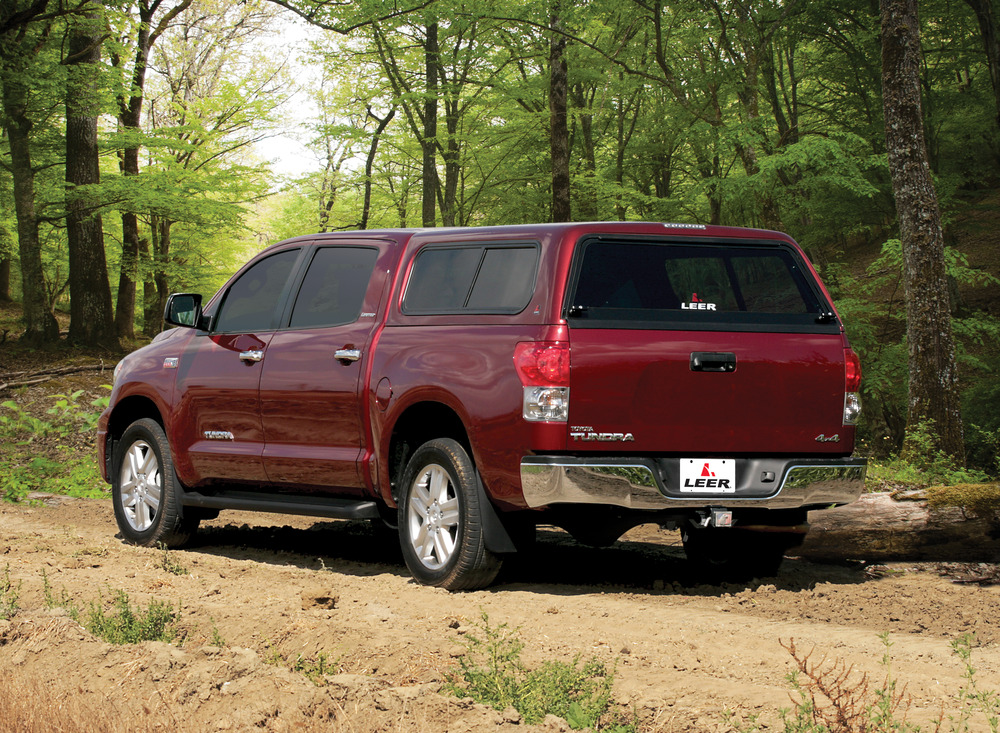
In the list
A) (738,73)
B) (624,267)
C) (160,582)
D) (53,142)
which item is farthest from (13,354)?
(624,267)

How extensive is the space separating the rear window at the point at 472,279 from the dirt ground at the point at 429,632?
1717 mm

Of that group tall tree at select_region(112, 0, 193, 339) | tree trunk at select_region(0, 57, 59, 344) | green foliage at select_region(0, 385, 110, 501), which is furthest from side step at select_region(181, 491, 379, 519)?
tall tree at select_region(112, 0, 193, 339)

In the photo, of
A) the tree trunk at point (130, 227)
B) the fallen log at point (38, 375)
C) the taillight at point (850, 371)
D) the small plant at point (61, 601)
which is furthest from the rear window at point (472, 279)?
the tree trunk at point (130, 227)

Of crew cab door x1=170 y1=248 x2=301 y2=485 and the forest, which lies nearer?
crew cab door x1=170 y1=248 x2=301 y2=485

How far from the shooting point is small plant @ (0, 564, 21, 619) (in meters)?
5.35

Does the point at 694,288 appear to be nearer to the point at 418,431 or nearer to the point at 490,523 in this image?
the point at 490,523

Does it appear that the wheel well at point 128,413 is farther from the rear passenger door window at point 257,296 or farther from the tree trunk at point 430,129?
the tree trunk at point 430,129

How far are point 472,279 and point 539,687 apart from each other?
10.1ft

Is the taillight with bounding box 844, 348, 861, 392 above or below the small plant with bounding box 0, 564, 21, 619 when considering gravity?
above

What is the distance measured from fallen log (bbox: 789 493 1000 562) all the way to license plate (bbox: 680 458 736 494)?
213cm

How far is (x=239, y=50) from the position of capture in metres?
35.9

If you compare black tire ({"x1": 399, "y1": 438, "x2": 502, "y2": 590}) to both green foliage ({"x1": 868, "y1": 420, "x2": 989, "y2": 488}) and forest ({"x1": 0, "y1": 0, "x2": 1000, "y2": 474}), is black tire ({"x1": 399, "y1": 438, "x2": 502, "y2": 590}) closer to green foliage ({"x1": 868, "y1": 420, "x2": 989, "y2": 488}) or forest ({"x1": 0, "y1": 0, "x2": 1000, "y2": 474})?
green foliage ({"x1": 868, "y1": 420, "x2": 989, "y2": 488})

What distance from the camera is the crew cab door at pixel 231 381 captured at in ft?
24.9

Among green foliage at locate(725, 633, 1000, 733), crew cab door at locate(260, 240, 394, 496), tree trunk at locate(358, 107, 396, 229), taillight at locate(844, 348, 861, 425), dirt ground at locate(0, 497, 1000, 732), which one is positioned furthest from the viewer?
tree trunk at locate(358, 107, 396, 229)
